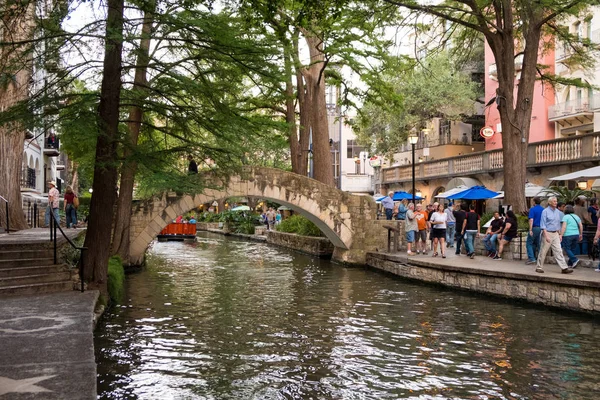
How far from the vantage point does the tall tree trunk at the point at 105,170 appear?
453 inches

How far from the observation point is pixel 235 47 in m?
11.8

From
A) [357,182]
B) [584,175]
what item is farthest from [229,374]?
[357,182]

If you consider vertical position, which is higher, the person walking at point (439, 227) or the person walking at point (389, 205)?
the person walking at point (389, 205)

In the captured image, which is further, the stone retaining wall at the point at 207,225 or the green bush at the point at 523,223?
the stone retaining wall at the point at 207,225

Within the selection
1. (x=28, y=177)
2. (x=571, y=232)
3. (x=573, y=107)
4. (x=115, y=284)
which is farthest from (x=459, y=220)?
(x=28, y=177)

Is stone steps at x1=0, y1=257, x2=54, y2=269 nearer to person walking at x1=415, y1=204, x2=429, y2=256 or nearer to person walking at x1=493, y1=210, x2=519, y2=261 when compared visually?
person walking at x1=493, y1=210, x2=519, y2=261

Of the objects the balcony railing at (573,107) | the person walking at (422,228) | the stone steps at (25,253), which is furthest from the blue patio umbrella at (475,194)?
the stone steps at (25,253)

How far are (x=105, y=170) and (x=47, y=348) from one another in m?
4.91

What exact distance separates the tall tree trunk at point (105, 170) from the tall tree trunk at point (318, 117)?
13444 mm

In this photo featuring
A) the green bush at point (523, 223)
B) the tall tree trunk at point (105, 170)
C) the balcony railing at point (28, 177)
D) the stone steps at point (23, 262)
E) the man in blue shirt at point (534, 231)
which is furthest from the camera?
the balcony railing at point (28, 177)

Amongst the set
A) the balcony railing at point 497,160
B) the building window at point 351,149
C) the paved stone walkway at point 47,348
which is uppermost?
the building window at point 351,149

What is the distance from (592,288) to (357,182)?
48.0 meters

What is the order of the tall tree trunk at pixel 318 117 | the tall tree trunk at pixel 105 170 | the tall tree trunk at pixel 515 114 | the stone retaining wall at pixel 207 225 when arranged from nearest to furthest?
1. the tall tree trunk at pixel 105 170
2. the tall tree trunk at pixel 515 114
3. the tall tree trunk at pixel 318 117
4. the stone retaining wall at pixel 207 225

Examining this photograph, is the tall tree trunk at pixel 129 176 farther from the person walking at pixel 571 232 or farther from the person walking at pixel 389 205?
the person walking at pixel 389 205
